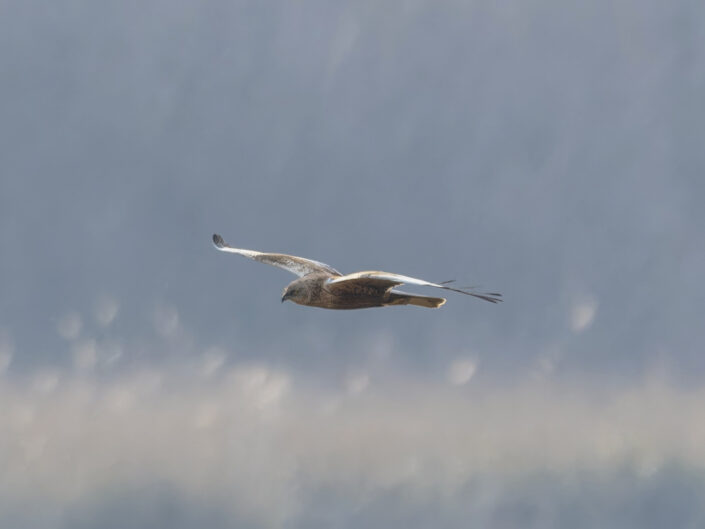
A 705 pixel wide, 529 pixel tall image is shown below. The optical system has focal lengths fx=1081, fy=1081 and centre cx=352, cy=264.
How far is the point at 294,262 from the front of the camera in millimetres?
42500

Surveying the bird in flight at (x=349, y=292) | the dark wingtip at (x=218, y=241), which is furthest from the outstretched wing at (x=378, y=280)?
the dark wingtip at (x=218, y=241)

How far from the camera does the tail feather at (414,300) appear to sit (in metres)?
36.3

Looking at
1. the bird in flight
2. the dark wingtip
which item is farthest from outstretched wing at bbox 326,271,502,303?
the dark wingtip

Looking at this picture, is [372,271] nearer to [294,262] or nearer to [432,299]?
[432,299]

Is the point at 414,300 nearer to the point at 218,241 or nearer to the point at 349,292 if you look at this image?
the point at 349,292

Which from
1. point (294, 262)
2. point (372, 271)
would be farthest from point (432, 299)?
point (294, 262)

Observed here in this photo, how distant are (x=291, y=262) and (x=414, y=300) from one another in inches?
299

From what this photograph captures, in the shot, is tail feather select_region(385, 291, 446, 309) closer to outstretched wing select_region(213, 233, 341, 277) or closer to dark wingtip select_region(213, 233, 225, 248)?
outstretched wing select_region(213, 233, 341, 277)

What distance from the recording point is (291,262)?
42.7 m

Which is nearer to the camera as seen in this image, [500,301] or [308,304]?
[500,301]

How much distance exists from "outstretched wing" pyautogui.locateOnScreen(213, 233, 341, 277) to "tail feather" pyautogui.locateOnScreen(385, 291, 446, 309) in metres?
3.54

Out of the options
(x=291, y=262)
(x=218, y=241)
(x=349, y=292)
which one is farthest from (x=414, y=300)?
(x=218, y=241)

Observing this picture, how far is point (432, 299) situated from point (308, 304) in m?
4.26

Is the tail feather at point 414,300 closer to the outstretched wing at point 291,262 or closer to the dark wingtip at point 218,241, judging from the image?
the outstretched wing at point 291,262
